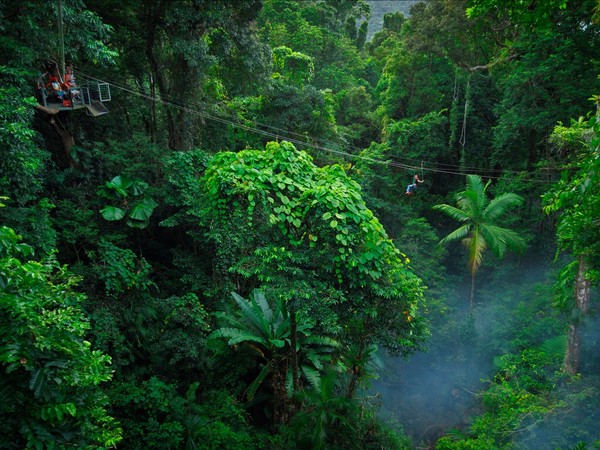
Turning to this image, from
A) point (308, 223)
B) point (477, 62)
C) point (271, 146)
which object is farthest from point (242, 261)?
point (477, 62)

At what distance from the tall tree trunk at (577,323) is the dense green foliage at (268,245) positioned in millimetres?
69

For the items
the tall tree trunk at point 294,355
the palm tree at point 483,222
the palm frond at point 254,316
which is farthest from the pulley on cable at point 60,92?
the palm tree at point 483,222

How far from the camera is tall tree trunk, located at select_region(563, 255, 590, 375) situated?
12.0m

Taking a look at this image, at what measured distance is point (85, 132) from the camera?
39.9 feet

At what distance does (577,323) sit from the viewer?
1210 cm

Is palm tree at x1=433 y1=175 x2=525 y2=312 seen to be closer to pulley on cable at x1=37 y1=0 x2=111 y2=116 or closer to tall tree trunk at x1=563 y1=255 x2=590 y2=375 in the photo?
tall tree trunk at x1=563 y1=255 x2=590 y2=375

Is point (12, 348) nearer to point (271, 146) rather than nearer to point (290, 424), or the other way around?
point (271, 146)

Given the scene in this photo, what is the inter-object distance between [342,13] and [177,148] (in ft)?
93.5

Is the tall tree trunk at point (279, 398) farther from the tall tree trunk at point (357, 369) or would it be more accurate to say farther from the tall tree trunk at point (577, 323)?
the tall tree trunk at point (577, 323)

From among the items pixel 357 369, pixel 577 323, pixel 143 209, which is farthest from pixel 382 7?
pixel 357 369

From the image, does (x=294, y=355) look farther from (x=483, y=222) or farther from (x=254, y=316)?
(x=483, y=222)

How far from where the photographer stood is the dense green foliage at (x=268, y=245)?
6180 mm

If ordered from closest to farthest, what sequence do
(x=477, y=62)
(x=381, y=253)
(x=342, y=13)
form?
(x=381, y=253), (x=477, y=62), (x=342, y=13)

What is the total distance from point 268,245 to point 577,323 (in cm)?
964
